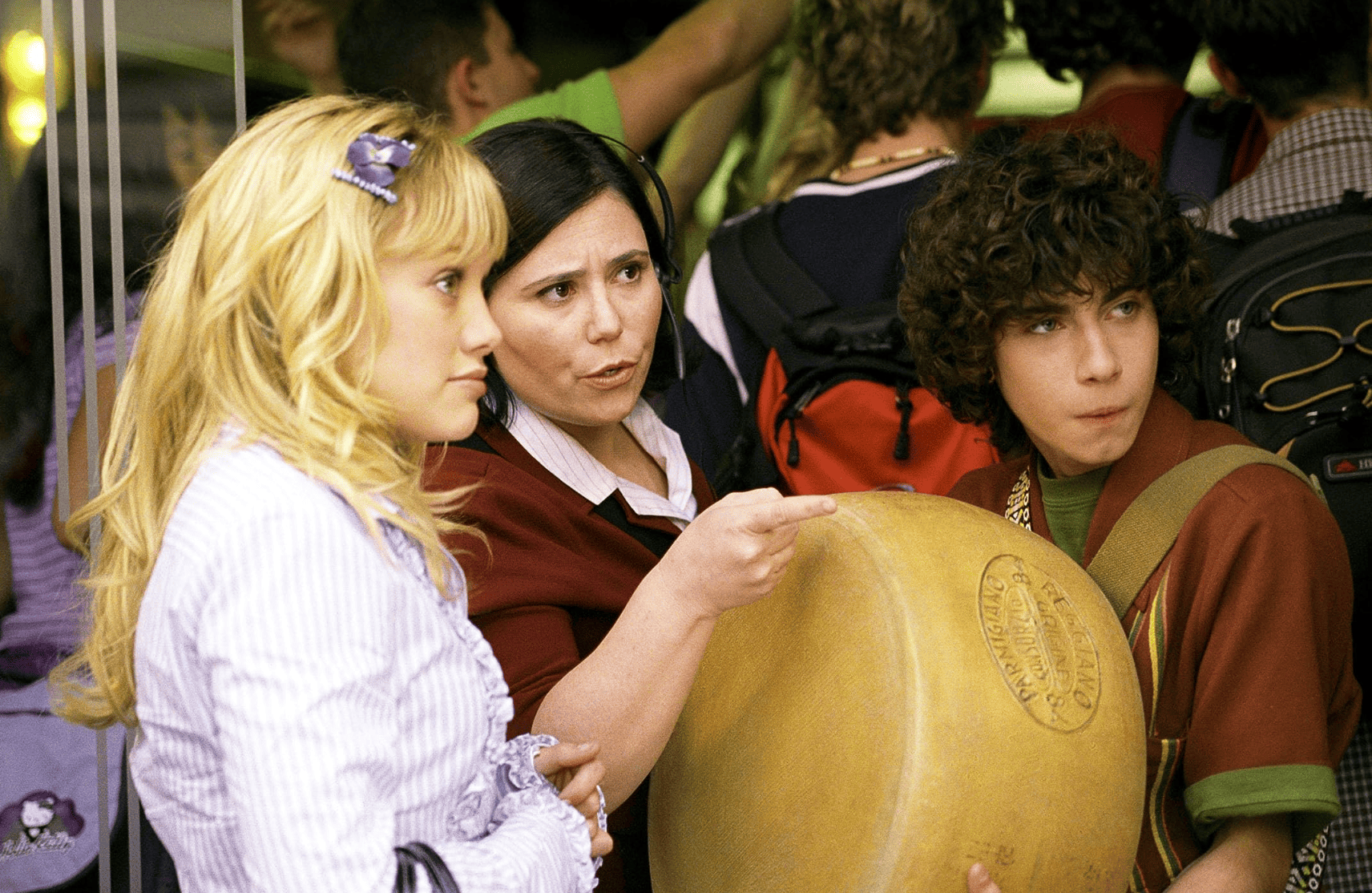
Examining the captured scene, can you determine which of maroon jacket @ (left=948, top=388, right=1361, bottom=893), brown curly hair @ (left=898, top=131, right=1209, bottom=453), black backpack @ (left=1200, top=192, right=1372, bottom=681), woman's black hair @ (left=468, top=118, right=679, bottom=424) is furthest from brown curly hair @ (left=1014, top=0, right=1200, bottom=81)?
maroon jacket @ (left=948, top=388, right=1361, bottom=893)

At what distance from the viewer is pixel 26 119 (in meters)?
2.00

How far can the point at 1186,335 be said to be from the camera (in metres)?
1.75

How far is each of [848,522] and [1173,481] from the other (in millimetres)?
431

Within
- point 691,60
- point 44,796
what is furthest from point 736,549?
point 691,60

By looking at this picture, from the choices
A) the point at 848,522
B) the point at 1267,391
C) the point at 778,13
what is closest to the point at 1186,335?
the point at 1267,391

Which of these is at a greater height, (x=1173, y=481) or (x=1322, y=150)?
(x=1322, y=150)

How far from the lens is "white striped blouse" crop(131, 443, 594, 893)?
999 mm

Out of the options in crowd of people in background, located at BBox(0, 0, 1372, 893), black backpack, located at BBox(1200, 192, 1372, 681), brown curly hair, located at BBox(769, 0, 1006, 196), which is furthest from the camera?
brown curly hair, located at BBox(769, 0, 1006, 196)

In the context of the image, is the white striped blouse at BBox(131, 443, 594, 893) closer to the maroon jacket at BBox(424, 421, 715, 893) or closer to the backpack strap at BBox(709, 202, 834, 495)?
the maroon jacket at BBox(424, 421, 715, 893)

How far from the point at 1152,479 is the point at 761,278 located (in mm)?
992

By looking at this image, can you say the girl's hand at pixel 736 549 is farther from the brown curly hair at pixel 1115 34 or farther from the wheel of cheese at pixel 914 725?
the brown curly hair at pixel 1115 34

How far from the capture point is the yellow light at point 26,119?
200cm

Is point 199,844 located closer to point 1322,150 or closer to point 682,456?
point 682,456

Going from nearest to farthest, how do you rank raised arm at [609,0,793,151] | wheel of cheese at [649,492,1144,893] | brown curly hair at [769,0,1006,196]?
wheel of cheese at [649,492,1144,893] → brown curly hair at [769,0,1006,196] → raised arm at [609,0,793,151]
